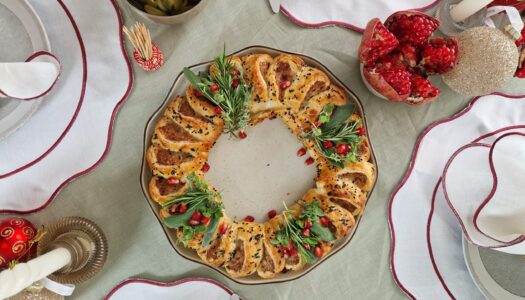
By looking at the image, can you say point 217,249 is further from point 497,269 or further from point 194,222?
point 497,269

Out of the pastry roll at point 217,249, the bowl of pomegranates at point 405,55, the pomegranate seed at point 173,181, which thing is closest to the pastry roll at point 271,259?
the pastry roll at point 217,249

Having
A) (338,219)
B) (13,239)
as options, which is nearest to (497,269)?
(338,219)

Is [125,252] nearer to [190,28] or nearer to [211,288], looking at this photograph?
[211,288]

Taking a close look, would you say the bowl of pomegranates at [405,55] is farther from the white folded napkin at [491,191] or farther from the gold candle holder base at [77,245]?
the gold candle holder base at [77,245]

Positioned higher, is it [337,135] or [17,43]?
[17,43]

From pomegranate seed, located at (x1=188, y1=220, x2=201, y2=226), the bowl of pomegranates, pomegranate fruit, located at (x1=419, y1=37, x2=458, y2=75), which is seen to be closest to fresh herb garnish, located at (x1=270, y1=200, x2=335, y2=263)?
pomegranate seed, located at (x1=188, y1=220, x2=201, y2=226)

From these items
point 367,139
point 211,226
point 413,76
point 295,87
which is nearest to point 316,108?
point 295,87
